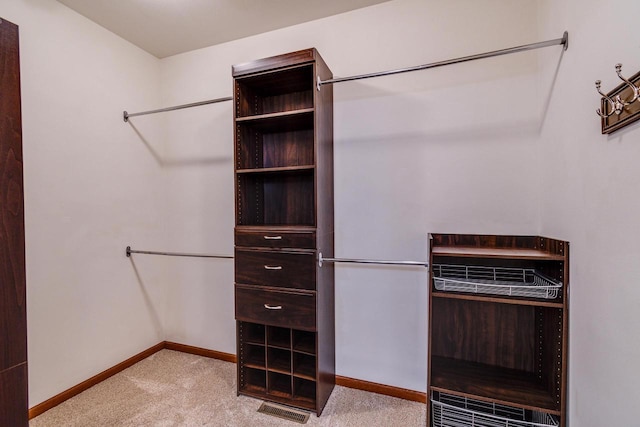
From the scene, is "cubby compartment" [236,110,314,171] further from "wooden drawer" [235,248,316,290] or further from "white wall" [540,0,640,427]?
"white wall" [540,0,640,427]

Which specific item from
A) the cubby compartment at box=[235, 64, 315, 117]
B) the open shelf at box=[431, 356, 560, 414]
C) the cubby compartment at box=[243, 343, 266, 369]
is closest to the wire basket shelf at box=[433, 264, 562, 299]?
the open shelf at box=[431, 356, 560, 414]

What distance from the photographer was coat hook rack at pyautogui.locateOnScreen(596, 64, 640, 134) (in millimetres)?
849

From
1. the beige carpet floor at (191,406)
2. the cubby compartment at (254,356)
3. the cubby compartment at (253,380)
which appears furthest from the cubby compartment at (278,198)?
the beige carpet floor at (191,406)

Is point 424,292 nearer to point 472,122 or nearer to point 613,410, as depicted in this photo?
point 613,410

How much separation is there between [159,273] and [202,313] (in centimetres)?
56

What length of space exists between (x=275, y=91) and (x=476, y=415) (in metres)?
2.37

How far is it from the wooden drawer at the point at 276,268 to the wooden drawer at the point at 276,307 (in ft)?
0.17

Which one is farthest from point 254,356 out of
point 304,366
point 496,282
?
point 496,282

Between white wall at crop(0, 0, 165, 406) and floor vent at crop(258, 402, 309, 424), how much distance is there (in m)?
1.35

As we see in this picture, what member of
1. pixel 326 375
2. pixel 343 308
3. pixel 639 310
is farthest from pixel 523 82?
pixel 326 375

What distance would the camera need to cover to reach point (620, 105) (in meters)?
0.93

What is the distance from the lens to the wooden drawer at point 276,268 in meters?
1.78

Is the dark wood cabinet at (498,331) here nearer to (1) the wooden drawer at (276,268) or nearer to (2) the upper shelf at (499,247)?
(2) the upper shelf at (499,247)

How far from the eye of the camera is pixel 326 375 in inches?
76.9
